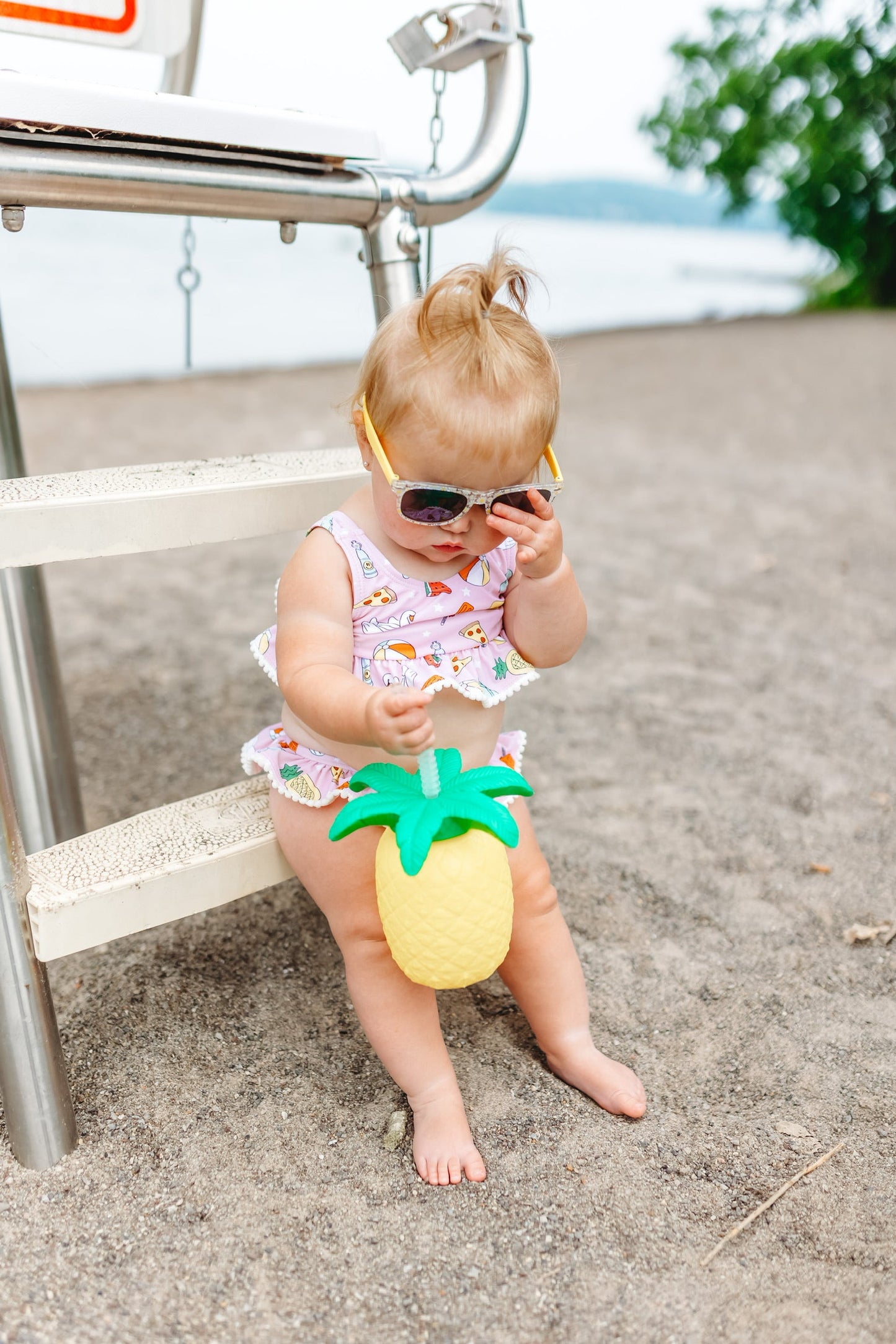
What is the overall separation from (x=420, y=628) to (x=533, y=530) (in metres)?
0.18

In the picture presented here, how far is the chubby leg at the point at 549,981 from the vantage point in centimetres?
129

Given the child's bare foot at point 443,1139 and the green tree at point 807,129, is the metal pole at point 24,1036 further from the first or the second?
the green tree at point 807,129

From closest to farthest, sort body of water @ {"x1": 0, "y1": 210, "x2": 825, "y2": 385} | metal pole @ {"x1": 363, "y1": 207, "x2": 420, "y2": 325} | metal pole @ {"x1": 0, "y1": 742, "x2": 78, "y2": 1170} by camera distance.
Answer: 1. metal pole @ {"x1": 0, "y1": 742, "x2": 78, "y2": 1170}
2. metal pole @ {"x1": 363, "y1": 207, "x2": 420, "y2": 325}
3. body of water @ {"x1": 0, "y1": 210, "x2": 825, "y2": 385}

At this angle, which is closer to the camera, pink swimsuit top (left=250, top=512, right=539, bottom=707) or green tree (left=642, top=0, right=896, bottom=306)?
pink swimsuit top (left=250, top=512, right=539, bottom=707)

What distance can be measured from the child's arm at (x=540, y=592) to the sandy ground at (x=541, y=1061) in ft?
1.71

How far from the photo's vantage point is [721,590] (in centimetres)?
322

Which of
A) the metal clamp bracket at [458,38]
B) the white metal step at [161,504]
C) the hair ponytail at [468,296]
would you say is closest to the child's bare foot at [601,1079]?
the white metal step at [161,504]

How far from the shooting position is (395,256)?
4.89 ft

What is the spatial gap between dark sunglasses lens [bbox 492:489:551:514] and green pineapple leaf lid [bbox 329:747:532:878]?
0.88 feet

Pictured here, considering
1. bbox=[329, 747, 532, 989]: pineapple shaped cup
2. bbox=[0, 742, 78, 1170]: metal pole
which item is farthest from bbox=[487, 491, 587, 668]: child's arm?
bbox=[0, 742, 78, 1170]: metal pole

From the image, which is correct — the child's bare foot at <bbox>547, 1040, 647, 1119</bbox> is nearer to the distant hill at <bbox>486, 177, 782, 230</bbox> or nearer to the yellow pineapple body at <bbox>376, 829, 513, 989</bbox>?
the yellow pineapple body at <bbox>376, 829, 513, 989</bbox>

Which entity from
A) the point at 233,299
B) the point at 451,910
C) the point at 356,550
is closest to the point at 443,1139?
the point at 451,910

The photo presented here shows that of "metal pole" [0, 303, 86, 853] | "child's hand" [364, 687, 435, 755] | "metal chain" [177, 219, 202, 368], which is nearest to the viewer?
"child's hand" [364, 687, 435, 755]

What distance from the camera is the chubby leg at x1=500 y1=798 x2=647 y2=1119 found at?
4.24ft
